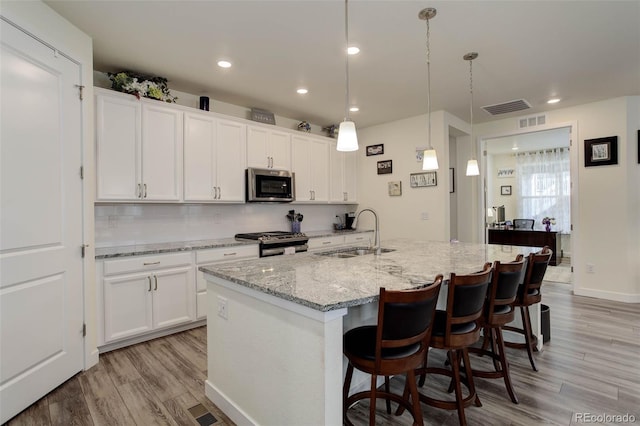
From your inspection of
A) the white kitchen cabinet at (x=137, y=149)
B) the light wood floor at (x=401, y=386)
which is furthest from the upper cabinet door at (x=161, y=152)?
the light wood floor at (x=401, y=386)

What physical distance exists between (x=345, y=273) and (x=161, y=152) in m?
2.50

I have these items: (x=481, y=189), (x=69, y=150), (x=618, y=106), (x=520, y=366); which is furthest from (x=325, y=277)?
(x=618, y=106)

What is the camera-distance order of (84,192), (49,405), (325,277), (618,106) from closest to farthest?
(325,277) → (49,405) → (84,192) → (618,106)

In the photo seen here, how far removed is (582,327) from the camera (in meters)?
3.35

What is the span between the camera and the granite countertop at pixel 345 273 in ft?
4.71

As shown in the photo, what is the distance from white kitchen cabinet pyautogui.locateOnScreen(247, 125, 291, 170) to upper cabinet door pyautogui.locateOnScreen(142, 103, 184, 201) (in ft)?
2.92

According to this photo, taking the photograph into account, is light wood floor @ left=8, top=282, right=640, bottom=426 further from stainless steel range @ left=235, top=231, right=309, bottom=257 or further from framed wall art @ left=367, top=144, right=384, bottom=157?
framed wall art @ left=367, top=144, right=384, bottom=157

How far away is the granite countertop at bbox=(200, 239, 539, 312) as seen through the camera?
1.43 metres

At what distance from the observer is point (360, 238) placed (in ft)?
17.1

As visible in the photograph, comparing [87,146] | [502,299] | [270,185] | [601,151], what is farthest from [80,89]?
[601,151]

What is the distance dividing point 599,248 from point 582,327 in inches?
66.6

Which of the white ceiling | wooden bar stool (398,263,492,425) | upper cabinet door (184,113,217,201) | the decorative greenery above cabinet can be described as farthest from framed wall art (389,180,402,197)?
wooden bar stool (398,263,492,425)

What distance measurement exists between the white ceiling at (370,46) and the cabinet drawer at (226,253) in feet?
6.01

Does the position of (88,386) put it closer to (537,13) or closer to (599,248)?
(537,13)
